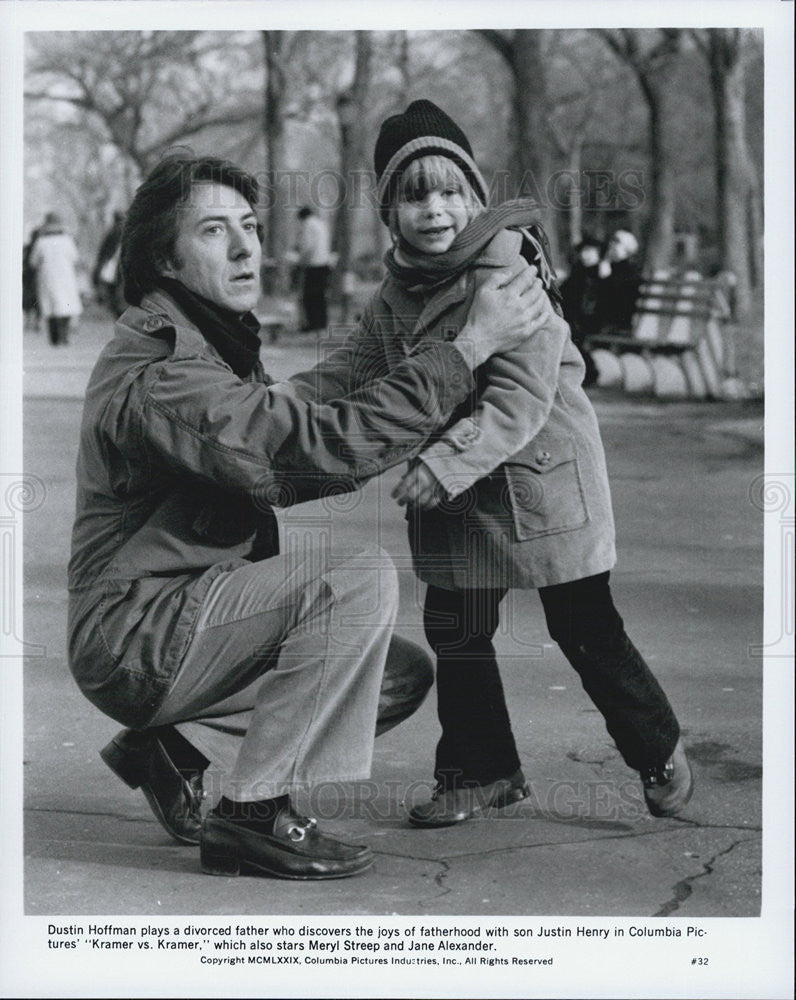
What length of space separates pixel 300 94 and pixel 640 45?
6.87m

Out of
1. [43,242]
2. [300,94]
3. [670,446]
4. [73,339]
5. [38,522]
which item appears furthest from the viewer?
[300,94]

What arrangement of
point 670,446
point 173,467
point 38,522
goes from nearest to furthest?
1. point 173,467
2. point 38,522
3. point 670,446

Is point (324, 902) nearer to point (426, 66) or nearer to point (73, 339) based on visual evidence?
point (73, 339)

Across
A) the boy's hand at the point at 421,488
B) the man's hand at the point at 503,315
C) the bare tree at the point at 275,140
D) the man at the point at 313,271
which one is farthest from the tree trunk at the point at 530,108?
the boy's hand at the point at 421,488

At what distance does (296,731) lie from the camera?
11.1ft

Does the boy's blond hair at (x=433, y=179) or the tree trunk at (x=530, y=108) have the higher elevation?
the tree trunk at (x=530, y=108)

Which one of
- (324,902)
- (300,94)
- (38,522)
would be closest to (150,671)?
(324,902)

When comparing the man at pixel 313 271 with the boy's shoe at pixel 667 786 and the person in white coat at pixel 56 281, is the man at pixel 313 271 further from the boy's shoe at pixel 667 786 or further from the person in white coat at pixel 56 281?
the boy's shoe at pixel 667 786

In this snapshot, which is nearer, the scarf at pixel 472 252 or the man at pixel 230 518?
the man at pixel 230 518

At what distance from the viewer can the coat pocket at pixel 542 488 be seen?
11.9 ft

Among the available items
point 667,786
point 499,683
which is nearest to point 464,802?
point 499,683

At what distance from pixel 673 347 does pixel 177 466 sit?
950 centimetres

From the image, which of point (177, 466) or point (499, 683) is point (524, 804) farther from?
point (177, 466)

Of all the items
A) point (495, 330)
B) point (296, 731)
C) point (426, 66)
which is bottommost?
point (296, 731)
